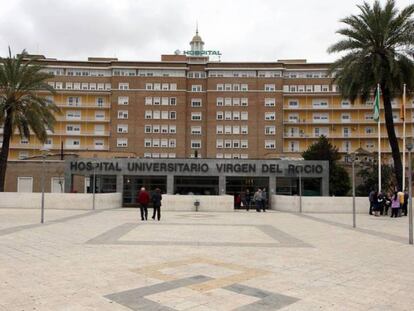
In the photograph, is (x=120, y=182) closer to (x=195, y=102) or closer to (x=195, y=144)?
(x=195, y=144)

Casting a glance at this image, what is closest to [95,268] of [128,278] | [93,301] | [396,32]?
[128,278]

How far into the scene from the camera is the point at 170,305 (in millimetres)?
6480

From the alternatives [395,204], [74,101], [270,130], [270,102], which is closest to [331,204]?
[395,204]

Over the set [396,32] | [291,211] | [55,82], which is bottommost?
[291,211]

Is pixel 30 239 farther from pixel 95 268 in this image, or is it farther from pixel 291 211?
pixel 291 211

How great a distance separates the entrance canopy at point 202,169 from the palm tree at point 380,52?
9.62m

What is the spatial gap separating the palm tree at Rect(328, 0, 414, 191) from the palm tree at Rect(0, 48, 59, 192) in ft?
75.1

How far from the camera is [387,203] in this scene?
88.6 feet

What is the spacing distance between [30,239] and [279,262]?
7966mm

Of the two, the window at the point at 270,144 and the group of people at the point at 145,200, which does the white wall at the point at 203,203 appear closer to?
the group of people at the point at 145,200

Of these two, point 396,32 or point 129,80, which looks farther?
point 129,80

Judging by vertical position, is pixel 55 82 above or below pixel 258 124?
above

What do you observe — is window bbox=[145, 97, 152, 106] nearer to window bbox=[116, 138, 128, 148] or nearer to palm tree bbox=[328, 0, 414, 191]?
window bbox=[116, 138, 128, 148]

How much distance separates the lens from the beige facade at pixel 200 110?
75.4 m
